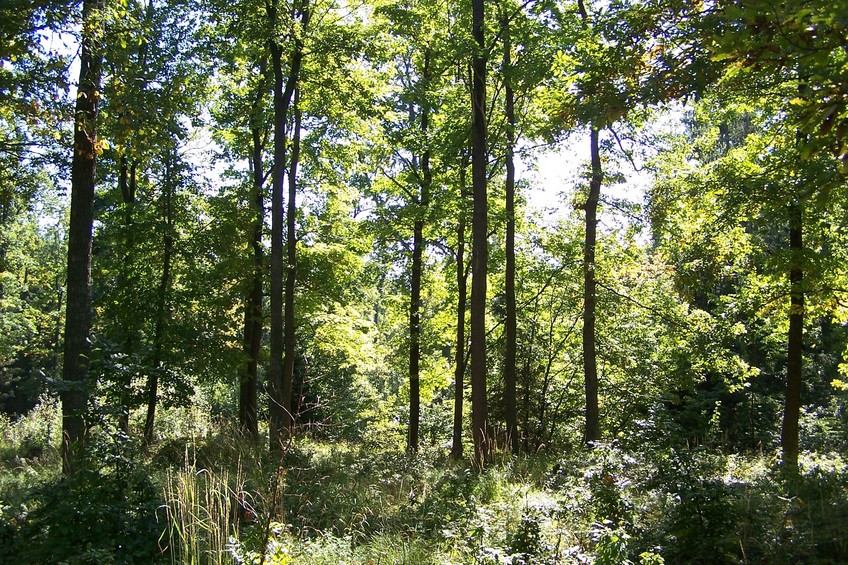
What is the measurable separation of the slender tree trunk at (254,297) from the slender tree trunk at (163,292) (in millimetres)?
1995

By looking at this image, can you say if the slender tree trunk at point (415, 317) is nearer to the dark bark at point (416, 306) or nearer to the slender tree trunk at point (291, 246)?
the dark bark at point (416, 306)

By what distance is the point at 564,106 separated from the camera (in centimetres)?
702

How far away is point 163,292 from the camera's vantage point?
49.1 ft

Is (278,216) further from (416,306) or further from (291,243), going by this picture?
(416,306)

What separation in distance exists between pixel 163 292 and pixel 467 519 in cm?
1137

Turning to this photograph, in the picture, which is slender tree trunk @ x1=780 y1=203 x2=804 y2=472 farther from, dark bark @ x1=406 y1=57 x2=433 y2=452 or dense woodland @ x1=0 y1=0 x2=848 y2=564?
dark bark @ x1=406 y1=57 x2=433 y2=452

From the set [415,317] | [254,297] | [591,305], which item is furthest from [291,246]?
[591,305]

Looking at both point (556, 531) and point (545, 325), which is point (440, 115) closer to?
point (545, 325)

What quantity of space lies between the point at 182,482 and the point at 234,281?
39.0ft

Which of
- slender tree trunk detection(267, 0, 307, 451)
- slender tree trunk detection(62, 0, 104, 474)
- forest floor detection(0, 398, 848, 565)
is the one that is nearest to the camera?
forest floor detection(0, 398, 848, 565)

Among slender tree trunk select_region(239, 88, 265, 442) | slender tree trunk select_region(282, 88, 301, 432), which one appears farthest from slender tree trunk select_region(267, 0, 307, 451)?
slender tree trunk select_region(239, 88, 265, 442)

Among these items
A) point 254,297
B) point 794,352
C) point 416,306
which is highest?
point 254,297

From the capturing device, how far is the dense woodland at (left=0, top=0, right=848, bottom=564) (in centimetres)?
539

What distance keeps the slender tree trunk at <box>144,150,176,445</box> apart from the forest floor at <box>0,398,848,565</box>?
623 centimetres
